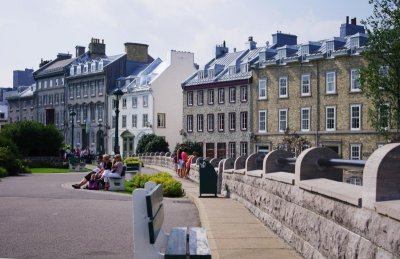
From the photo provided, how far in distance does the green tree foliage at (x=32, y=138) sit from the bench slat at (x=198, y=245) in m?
41.8

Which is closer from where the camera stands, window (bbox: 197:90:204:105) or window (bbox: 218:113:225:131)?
window (bbox: 218:113:225:131)

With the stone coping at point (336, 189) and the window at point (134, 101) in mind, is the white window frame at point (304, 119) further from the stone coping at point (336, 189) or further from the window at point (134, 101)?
the stone coping at point (336, 189)

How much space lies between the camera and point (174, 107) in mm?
70812

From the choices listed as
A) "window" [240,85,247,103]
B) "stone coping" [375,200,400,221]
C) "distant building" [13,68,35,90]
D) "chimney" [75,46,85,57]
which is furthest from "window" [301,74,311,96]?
"distant building" [13,68,35,90]

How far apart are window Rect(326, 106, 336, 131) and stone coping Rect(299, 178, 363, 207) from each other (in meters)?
42.5

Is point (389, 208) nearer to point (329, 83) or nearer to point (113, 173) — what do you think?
point (113, 173)

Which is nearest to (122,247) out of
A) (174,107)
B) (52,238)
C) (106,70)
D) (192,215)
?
(52,238)

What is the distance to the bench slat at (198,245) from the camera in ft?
16.5

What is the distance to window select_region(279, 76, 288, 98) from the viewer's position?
54.0 meters

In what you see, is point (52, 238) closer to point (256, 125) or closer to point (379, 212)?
point (379, 212)

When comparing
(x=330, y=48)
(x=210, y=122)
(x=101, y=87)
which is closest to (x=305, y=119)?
(x=330, y=48)

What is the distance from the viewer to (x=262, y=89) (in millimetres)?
56188

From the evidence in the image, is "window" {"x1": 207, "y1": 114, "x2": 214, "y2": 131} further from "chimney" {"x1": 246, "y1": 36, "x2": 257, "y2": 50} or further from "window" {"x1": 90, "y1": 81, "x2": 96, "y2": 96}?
"window" {"x1": 90, "y1": 81, "x2": 96, "y2": 96}

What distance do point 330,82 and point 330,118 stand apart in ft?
9.36
